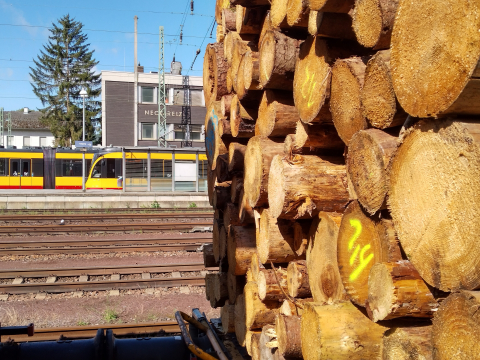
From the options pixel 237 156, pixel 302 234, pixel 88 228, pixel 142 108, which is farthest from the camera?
pixel 142 108

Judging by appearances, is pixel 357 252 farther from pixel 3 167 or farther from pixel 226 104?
pixel 3 167

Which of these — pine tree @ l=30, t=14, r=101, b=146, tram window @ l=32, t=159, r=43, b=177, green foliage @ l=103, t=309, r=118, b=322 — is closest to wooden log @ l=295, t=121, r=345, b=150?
green foliage @ l=103, t=309, r=118, b=322

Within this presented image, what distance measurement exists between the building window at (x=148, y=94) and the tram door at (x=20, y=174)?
544 inches

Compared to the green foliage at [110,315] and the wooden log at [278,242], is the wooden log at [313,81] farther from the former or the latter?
the green foliage at [110,315]

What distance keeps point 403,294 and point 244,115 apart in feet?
8.18

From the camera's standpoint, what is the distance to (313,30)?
2.41m

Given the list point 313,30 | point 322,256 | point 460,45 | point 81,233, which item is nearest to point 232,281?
point 322,256

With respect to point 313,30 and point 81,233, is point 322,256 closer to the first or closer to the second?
point 313,30

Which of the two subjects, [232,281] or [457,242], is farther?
[232,281]

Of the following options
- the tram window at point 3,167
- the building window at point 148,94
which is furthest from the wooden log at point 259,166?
the building window at point 148,94

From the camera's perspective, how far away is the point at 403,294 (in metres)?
1.61

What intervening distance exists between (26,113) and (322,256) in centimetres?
6098

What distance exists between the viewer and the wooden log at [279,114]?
311 cm

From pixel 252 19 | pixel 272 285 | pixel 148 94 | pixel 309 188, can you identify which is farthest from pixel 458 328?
pixel 148 94
